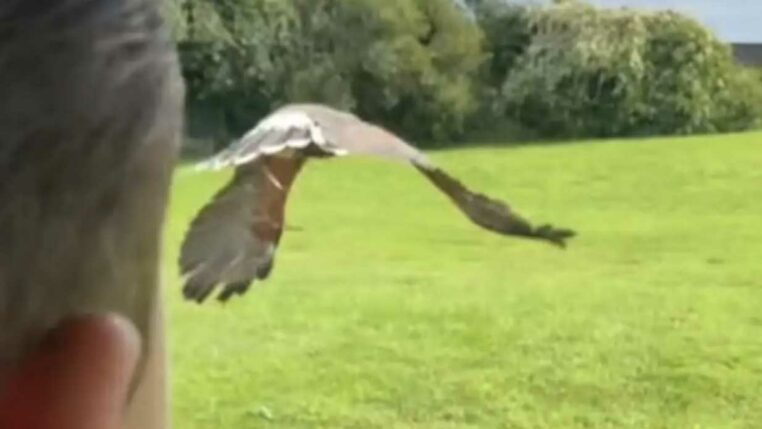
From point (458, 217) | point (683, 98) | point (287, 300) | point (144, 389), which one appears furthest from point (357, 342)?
point (144, 389)

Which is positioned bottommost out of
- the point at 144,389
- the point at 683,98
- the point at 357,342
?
the point at 357,342

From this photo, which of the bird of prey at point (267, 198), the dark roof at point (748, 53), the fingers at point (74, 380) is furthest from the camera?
the dark roof at point (748, 53)

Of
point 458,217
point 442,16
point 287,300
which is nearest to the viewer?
point 442,16

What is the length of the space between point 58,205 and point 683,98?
1.62 meters

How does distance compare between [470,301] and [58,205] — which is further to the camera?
[470,301]

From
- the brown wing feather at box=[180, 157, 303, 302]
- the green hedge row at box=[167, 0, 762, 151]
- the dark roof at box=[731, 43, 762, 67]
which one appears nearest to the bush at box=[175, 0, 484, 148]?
the green hedge row at box=[167, 0, 762, 151]

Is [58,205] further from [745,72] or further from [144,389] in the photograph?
[745,72]

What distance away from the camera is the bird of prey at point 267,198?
0.71 metres

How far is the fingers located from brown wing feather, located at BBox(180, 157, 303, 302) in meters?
0.44

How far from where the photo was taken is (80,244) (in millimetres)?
286

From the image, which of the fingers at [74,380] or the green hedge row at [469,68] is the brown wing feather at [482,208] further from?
the green hedge row at [469,68]

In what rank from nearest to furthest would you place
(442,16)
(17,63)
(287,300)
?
1. (17,63)
2. (442,16)
3. (287,300)

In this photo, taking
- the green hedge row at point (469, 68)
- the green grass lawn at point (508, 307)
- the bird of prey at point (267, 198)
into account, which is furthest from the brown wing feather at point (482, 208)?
the green grass lawn at point (508, 307)

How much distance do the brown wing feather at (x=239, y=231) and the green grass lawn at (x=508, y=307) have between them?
66 cm
